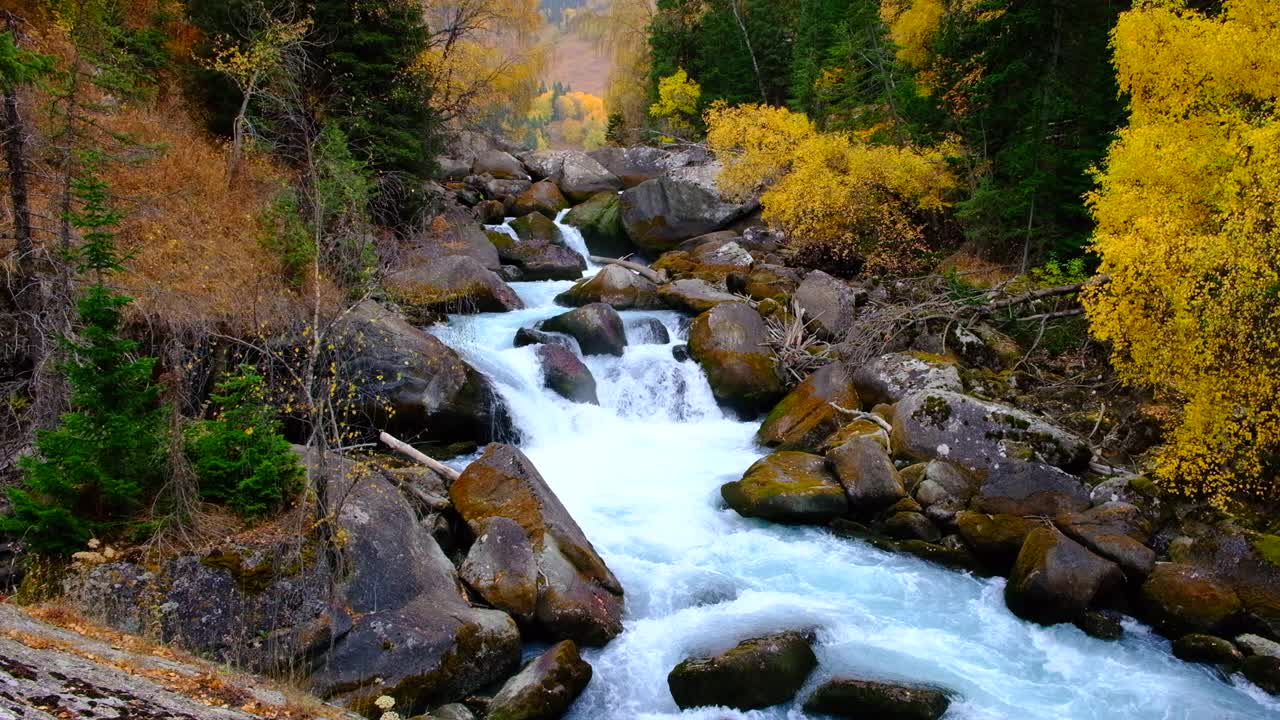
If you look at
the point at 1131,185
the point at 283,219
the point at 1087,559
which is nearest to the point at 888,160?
the point at 1131,185

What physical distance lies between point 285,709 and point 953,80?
21095 millimetres

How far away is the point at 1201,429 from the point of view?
10602 mm

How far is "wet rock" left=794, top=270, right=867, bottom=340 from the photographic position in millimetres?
18422

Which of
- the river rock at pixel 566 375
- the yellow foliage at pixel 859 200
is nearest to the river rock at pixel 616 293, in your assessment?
the river rock at pixel 566 375

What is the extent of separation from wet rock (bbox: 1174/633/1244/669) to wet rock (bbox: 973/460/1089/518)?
2394 mm

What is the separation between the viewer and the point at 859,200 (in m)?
22.5

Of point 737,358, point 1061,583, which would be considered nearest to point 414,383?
point 737,358

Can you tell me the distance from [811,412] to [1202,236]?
23.2 feet

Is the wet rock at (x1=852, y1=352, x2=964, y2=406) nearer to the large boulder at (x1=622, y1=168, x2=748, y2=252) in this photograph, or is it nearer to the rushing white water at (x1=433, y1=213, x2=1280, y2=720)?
the rushing white water at (x1=433, y1=213, x2=1280, y2=720)

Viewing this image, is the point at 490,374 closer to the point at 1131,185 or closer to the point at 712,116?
the point at 1131,185

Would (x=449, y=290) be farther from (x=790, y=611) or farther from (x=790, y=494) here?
(x=790, y=611)

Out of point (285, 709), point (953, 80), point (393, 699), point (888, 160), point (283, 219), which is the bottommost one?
point (393, 699)

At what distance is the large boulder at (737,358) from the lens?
17094mm

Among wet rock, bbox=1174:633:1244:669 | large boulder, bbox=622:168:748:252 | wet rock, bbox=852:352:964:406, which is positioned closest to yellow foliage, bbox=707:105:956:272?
large boulder, bbox=622:168:748:252
